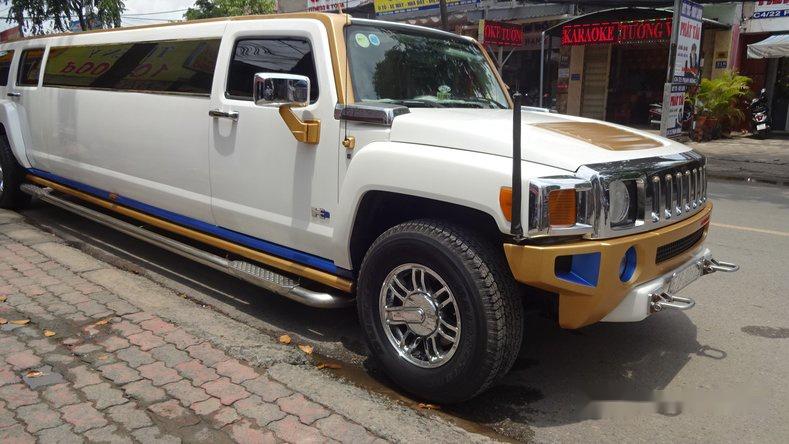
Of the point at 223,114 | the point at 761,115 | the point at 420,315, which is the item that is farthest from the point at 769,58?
the point at 420,315

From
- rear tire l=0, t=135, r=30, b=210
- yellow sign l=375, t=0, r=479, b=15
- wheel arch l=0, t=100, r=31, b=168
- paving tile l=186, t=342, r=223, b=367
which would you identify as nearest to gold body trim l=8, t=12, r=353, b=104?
paving tile l=186, t=342, r=223, b=367

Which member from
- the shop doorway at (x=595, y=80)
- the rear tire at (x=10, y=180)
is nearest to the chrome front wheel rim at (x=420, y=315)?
the rear tire at (x=10, y=180)

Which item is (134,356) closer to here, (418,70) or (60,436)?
(60,436)

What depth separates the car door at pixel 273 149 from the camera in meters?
3.60

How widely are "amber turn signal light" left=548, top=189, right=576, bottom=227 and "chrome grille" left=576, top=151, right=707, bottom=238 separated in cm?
6

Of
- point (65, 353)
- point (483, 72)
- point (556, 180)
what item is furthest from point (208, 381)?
point (483, 72)

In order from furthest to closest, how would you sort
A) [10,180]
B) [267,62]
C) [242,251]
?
1. [10,180]
2. [242,251]
3. [267,62]

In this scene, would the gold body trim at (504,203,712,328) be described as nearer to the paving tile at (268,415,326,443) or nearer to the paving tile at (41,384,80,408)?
the paving tile at (268,415,326,443)

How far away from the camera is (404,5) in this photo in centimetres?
2378

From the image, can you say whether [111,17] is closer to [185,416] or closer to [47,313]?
[47,313]

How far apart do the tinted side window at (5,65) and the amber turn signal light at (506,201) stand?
21.3 feet

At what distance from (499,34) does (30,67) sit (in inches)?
537

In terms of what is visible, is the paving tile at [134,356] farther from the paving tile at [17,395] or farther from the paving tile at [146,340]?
the paving tile at [17,395]

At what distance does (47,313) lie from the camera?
4145mm
